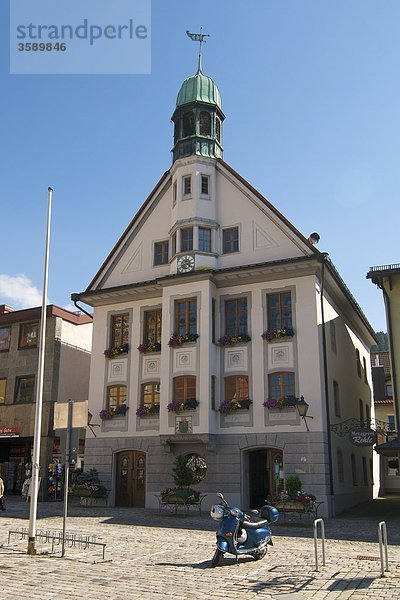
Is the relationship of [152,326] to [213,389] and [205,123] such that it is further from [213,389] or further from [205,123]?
[205,123]

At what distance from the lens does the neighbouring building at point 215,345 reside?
26.5 metres

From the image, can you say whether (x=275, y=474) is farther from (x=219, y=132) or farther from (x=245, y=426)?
(x=219, y=132)

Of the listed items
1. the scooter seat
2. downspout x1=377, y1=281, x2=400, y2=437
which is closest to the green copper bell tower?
downspout x1=377, y1=281, x2=400, y2=437

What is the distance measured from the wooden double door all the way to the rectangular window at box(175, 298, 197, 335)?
6402 mm

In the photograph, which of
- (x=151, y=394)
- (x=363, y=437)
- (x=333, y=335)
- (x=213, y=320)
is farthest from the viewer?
(x=333, y=335)

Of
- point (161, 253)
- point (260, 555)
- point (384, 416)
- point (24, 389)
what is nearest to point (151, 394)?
point (161, 253)

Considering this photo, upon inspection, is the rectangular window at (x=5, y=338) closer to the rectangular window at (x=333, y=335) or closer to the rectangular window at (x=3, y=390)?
the rectangular window at (x=3, y=390)

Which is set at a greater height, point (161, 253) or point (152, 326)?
point (161, 253)

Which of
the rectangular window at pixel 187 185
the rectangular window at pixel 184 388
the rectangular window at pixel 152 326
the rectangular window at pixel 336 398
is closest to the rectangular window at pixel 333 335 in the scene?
the rectangular window at pixel 336 398

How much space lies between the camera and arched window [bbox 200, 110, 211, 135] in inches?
1270

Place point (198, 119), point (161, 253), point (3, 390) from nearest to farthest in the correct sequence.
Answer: point (161, 253)
point (198, 119)
point (3, 390)

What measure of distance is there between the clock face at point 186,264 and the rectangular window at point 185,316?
58.8 inches

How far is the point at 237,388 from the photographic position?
27.8m

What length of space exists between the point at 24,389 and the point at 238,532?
24.7 m
